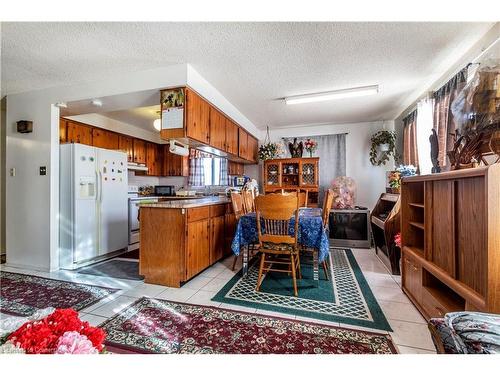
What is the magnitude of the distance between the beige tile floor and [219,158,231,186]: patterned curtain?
6.96 ft

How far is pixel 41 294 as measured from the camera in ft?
7.63

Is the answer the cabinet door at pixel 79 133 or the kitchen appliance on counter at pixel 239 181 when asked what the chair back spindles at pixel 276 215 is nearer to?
the kitchen appliance on counter at pixel 239 181

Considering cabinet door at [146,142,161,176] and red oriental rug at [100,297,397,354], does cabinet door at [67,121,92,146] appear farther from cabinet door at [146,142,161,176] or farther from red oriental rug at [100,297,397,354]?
red oriental rug at [100,297,397,354]

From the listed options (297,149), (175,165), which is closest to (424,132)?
(297,149)

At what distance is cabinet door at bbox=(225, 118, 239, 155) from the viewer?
3.77 metres

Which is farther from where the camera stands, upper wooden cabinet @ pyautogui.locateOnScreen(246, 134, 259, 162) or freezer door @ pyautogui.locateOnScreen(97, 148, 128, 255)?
upper wooden cabinet @ pyautogui.locateOnScreen(246, 134, 259, 162)

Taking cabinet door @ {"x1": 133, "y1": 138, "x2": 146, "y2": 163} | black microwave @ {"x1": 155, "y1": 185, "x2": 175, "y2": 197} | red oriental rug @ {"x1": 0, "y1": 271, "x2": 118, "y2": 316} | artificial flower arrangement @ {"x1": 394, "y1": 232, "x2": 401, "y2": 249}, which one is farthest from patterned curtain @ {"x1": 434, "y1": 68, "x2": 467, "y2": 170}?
cabinet door @ {"x1": 133, "y1": 138, "x2": 146, "y2": 163}

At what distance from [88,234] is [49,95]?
6.25 feet

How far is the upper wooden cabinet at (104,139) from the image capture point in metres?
4.09

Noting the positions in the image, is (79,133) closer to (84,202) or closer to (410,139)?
(84,202)

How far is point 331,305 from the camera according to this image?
2.06 metres

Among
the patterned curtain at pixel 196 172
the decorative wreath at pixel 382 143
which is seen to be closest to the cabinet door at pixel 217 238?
the patterned curtain at pixel 196 172

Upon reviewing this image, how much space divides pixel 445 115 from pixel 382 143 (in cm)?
165

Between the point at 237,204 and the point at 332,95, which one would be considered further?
the point at 332,95
